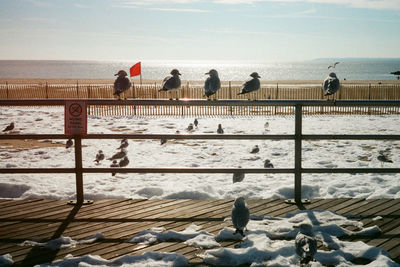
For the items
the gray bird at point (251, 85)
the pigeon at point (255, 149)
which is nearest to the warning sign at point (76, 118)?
the gray bird at point (251, 85)

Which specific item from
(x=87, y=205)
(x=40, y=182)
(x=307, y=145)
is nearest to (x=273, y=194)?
(x=87, y=205)

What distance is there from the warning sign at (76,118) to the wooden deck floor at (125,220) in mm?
1028

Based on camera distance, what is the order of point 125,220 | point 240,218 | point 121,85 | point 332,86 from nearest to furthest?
point 240,218
point 125,220
point 121,85
point 332,86

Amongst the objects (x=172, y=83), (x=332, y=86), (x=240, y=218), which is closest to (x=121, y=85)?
(x=172, y=83)

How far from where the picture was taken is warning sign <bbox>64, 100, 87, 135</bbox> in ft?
16.0

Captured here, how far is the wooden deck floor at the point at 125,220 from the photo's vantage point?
374cm

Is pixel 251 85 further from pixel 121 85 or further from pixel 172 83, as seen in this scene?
pixel 121 85

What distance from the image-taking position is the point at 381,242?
12.5ft

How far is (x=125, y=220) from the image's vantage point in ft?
15.0

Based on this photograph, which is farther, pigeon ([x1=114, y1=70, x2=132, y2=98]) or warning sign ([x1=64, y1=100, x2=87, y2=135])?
pigeon ([x1=114, y1=70, x2=132, y2=98])

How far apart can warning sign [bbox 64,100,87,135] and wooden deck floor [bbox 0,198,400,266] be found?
3.37 ft

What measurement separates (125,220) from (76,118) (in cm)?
144

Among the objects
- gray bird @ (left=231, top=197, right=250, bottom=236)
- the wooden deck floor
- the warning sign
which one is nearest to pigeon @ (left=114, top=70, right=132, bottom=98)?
the warning sign

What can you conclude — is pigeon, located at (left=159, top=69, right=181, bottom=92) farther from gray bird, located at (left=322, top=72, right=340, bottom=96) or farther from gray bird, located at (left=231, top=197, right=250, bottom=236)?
gray bird, located at (left=231, top=197, right=250, bottom=236)
